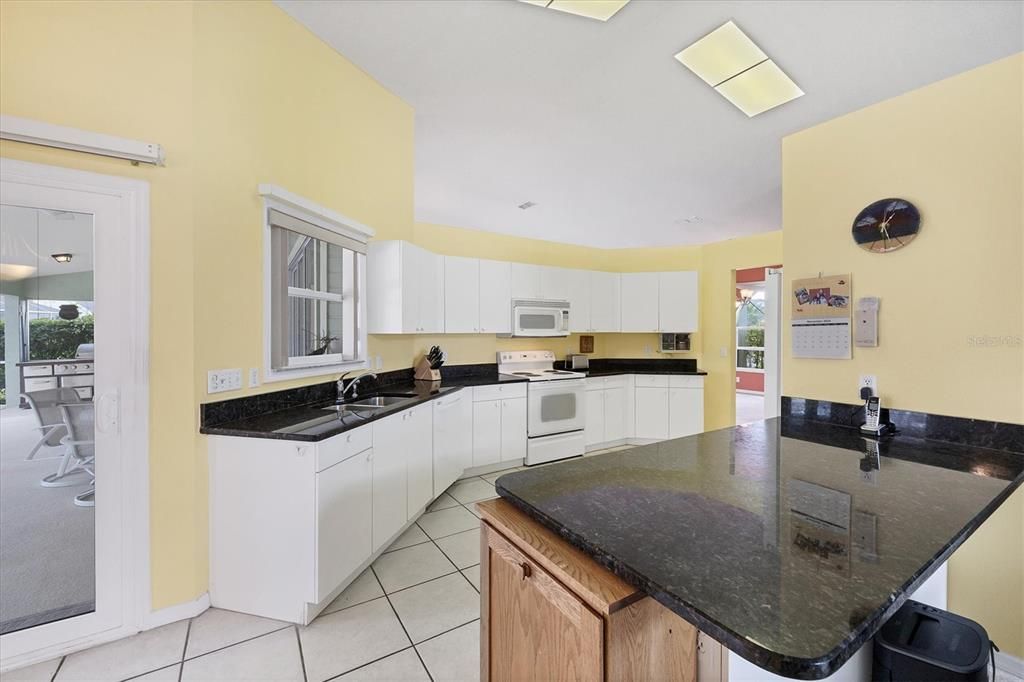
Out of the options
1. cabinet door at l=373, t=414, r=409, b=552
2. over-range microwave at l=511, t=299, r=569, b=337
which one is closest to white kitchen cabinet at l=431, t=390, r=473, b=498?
cabinet door at l=373, t=414, r=409, b=552

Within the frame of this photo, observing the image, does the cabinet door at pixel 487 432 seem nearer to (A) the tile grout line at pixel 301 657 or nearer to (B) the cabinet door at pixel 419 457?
(B) the cabinet door at pixel 419 457

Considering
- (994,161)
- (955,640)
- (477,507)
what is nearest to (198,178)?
(477,507)

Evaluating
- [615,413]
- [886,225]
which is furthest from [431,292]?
[886,225]

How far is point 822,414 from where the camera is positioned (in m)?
2.23

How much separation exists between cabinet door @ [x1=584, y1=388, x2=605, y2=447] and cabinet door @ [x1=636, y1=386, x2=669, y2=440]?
581 mm

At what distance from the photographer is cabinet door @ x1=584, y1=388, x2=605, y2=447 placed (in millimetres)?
4995

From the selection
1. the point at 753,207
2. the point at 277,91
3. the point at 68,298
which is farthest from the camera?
the point at 753,207

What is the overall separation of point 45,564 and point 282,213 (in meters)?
1.93

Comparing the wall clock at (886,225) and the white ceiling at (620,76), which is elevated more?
the white ceiling at (620,76)

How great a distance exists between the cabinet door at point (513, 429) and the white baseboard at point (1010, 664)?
10.6 ft

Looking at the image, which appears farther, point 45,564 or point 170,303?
point 170,303

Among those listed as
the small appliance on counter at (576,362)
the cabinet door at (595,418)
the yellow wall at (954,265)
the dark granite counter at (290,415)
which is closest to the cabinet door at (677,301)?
the small appliance on counter at (576,362)

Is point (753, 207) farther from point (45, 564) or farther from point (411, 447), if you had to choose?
point (45, 564)

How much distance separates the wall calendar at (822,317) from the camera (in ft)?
7.04
